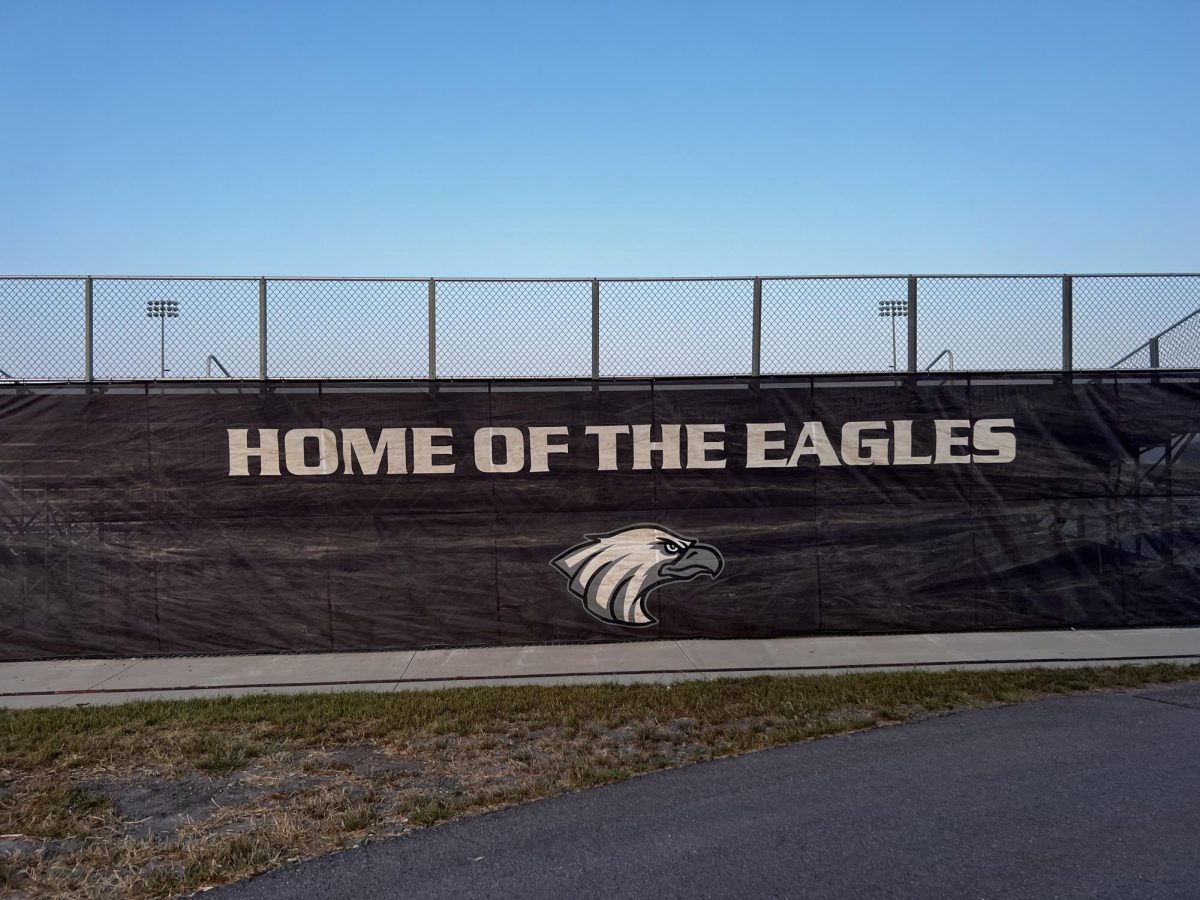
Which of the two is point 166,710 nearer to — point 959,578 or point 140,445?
point 140,445

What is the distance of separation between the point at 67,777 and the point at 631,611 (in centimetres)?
565

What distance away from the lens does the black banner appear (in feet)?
31.2

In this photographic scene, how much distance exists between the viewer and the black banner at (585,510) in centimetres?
952

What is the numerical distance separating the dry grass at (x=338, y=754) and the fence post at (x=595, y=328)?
12.1 feet

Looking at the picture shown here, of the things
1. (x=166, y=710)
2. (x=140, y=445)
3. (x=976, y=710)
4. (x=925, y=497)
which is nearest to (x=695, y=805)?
(x=976, y=710)

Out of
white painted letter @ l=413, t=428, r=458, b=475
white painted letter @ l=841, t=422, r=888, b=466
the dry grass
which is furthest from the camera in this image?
white painted letter @ l=841, t=422, r=888, b=466

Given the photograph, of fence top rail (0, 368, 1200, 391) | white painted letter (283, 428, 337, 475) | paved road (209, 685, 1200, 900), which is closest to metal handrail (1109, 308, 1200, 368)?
fence top rail (0, 368, 1200, 391)

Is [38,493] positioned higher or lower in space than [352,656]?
higher

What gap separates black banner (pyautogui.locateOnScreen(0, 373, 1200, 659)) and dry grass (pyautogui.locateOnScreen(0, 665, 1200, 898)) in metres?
2.12

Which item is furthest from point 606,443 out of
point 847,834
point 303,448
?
point 847,834

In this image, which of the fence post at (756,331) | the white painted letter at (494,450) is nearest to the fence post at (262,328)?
the white painted letter at (494,450)

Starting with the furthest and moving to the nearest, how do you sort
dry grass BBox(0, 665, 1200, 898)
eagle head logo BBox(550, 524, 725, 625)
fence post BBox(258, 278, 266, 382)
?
eagle head logo BBox(550, 524, 725, 625), fence post BBox(258, 278, 266, 382), dry grass BBox(0, 665, 1200, 898)

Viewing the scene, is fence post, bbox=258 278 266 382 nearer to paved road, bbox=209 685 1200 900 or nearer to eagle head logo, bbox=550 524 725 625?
eagle head logo, bbox=550 524 725 625

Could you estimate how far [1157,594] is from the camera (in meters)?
10.2
